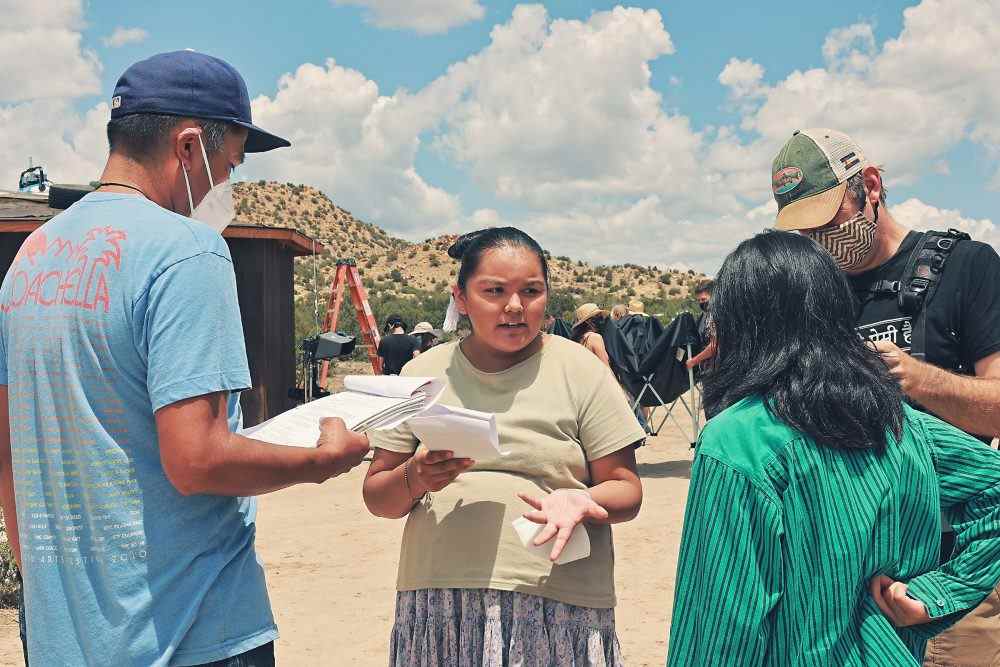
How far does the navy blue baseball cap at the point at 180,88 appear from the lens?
A: 75.7 inches

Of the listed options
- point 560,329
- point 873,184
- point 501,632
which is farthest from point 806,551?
point 560,329

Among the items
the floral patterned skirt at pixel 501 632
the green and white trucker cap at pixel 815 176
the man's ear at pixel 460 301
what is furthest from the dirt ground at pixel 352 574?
the green and white trucker cap at pixel 815 176

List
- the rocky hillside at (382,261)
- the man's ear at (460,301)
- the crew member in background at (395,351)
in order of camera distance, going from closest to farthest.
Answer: the man's ear at (460,301) → the crew member in background at (395,351) → the rocky hillside at (382,261)

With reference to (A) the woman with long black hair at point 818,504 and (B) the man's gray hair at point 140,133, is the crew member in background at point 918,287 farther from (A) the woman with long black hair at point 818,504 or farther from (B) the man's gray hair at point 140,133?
(B) the man's gray hair at point 140,133

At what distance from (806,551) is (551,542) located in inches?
29.5

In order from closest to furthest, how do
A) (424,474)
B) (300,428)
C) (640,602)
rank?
1. (300,428)
2. (424,474)
3. (640,602)

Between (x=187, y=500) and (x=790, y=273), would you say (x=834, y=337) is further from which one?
(x=187, y=500)

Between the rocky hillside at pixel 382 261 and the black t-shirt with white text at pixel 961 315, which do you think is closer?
the black t-shirt with white text at pixel 961 315

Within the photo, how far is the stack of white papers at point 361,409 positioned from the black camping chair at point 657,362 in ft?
29.9

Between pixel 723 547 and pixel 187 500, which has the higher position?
pixel 187 500

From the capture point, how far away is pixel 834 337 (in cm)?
188

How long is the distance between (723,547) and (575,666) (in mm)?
868

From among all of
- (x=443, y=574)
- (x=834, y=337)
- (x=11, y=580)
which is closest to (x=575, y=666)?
(x=443, y=574)

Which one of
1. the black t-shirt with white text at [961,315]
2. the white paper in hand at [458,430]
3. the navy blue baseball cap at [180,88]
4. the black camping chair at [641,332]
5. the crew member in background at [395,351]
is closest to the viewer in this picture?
the navy blue baseball cap at [180,88]
